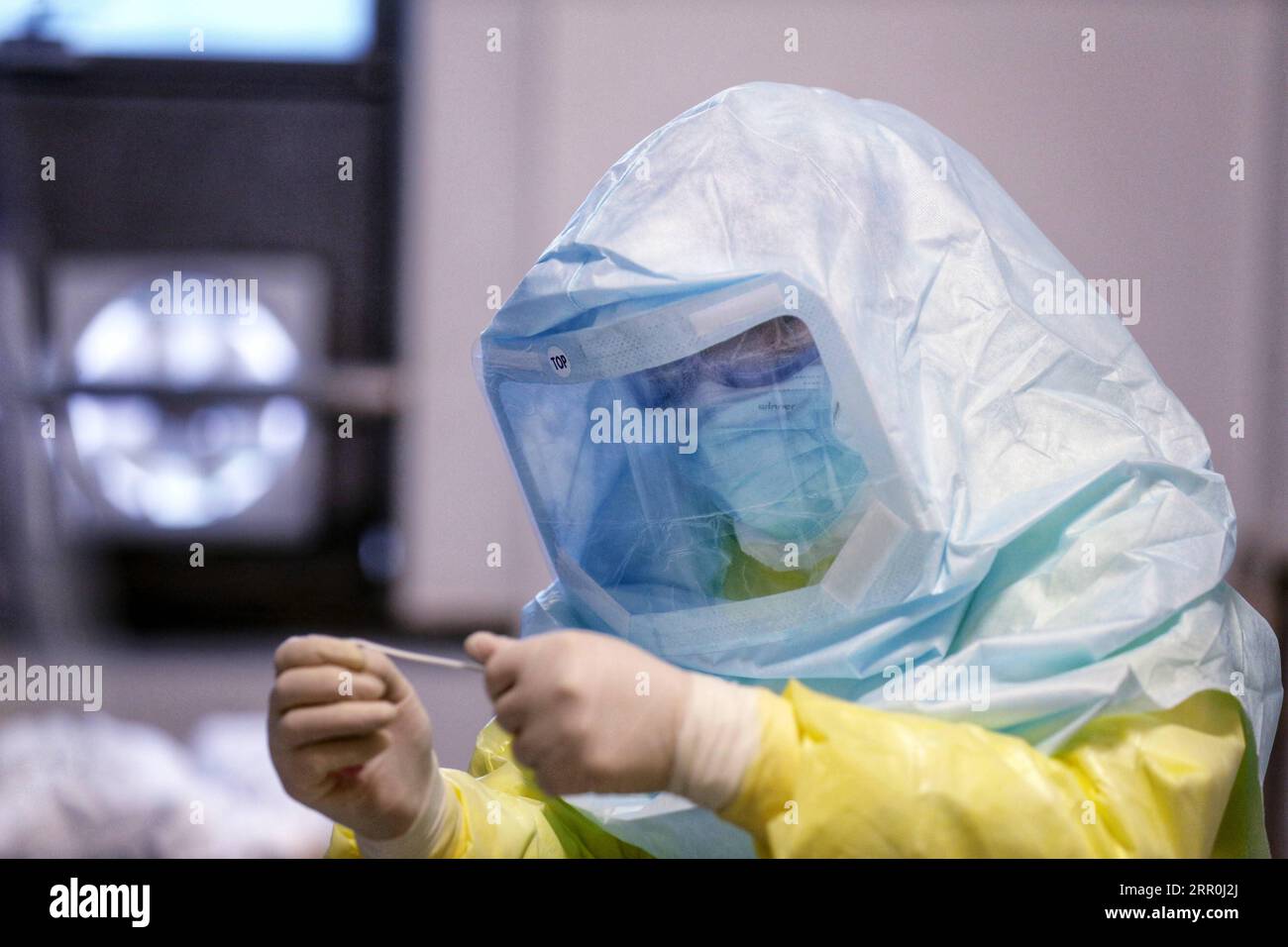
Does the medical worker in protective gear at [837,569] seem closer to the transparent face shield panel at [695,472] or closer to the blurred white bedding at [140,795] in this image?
the transparent face shield panel at [695,472]

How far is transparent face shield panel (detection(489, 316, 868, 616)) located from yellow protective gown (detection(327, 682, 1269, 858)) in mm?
237

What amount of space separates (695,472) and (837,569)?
20cm

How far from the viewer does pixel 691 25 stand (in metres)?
1.54

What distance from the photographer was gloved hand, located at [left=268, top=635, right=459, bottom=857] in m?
Answer: 0.81

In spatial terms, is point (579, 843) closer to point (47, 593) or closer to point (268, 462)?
point (268, 462)

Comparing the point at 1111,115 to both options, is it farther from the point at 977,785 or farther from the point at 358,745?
the point at 358,745

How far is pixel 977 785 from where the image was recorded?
747 mm

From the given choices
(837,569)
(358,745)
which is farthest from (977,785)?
(358,745)

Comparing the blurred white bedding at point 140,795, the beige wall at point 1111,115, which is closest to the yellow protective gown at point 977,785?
the beige wall at point 1111,115

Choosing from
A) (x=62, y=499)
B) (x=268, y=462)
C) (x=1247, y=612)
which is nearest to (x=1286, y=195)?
(x=1247, y=612)

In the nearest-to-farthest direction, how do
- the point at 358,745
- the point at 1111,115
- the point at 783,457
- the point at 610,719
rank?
the point at 610,719 < the point at 358,745 < the point at 783,457 < the point at 1111,115

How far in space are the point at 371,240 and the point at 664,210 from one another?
1.40m
